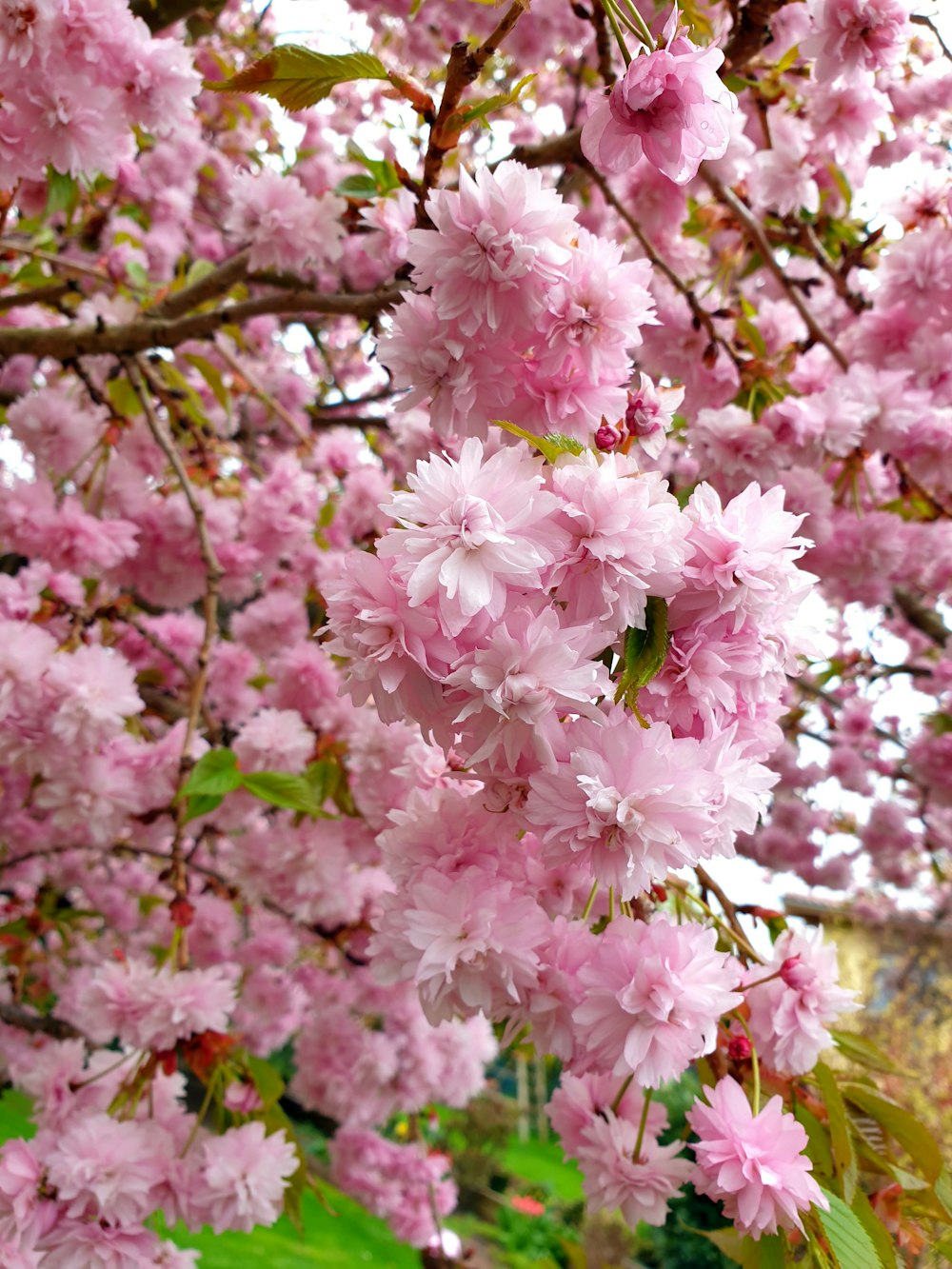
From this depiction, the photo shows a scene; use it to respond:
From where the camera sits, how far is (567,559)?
2.17 ft

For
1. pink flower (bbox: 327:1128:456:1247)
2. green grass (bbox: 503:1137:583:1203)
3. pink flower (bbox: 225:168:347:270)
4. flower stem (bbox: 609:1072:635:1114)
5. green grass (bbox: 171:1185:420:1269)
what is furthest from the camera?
green grass (bbox: 503:1137:583:1203)

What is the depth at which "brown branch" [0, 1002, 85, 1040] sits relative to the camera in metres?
1.94

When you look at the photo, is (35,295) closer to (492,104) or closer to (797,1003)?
(492,104)

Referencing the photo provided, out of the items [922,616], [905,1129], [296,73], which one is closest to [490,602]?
[296,73]

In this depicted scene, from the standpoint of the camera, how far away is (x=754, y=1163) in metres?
0.79

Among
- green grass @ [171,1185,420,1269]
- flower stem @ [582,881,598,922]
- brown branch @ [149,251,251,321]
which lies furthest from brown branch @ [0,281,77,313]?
green grass @ [171,1185,420,1269]

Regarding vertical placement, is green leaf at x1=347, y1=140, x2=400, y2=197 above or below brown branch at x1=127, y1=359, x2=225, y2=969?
above

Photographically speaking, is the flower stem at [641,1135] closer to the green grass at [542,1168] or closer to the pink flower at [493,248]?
the pink flower at [493,248]

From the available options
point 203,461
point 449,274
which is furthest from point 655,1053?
point 203,461

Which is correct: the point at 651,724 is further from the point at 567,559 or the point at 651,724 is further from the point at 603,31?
the point at 603,31

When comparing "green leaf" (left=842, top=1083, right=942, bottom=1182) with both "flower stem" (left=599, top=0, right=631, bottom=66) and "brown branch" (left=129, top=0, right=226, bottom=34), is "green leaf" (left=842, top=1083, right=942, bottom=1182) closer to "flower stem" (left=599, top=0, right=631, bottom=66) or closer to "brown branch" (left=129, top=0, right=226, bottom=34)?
"flower stem" (left=599, top=0, right=631, bottom=66)

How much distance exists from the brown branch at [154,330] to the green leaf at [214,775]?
66cm

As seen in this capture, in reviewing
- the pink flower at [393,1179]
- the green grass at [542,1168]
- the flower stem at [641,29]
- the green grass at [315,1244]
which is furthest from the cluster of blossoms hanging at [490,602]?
the green grass at [542,1168]

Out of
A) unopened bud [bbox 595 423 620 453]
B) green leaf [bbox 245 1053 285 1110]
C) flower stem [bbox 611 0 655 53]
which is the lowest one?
green leaf [bbox 245 1053 285 1110]
